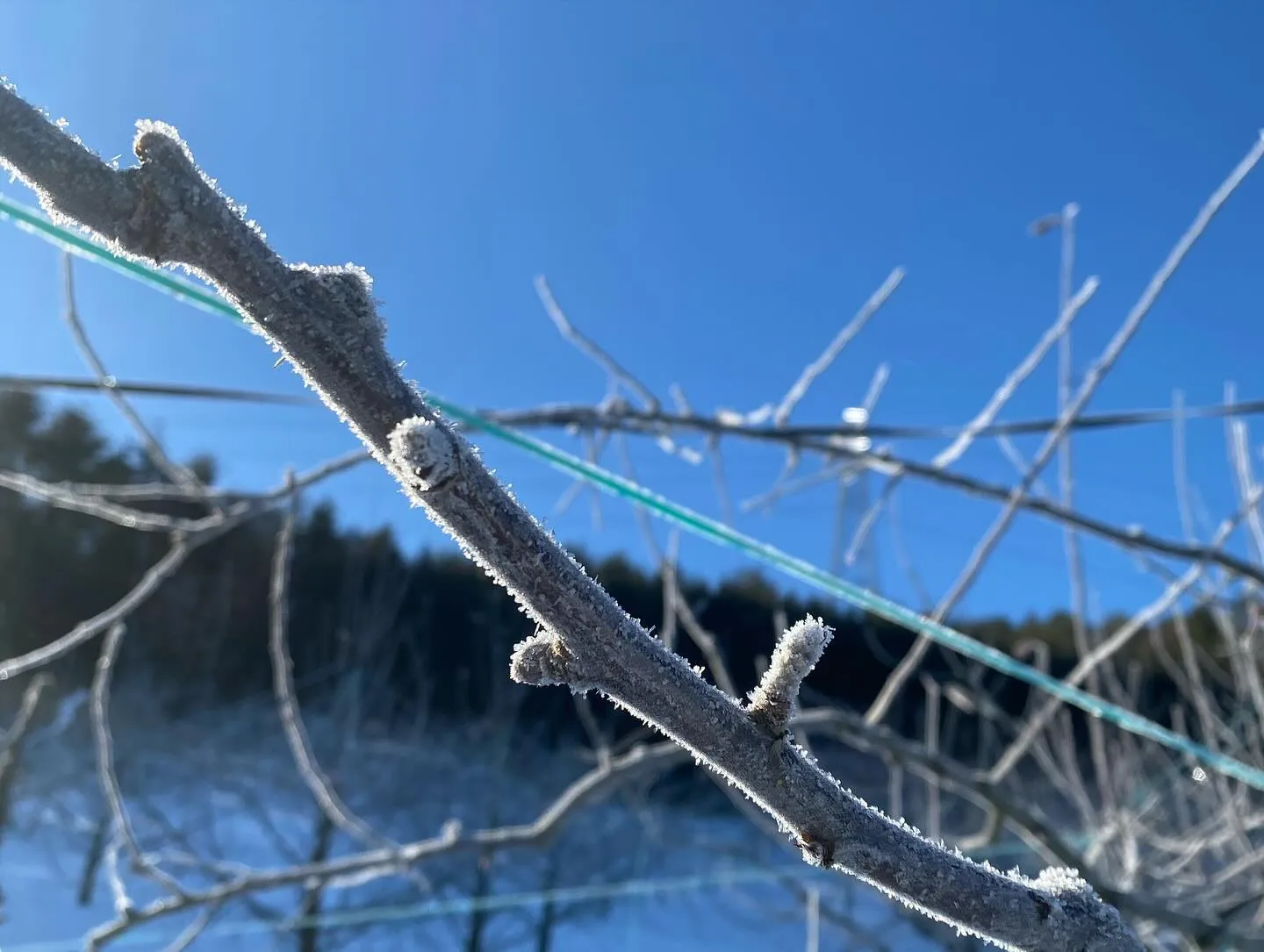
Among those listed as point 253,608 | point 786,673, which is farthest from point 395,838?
point 786,673

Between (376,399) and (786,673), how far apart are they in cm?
9

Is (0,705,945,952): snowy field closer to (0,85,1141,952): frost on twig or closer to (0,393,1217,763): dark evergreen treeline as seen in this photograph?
(0,393,1217,763): dark evergreen treeline

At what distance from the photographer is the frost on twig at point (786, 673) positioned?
0.17 metres

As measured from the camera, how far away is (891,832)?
0.61 ft

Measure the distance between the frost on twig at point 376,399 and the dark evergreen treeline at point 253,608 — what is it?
2834mm

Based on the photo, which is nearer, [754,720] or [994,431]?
[754,720]

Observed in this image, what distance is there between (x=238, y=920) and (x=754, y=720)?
319 centimetres

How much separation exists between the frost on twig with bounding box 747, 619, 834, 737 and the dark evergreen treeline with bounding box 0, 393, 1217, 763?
2.83m

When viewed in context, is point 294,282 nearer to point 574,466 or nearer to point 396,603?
point 574,466

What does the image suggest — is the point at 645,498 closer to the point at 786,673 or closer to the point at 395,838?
the point at 786,673

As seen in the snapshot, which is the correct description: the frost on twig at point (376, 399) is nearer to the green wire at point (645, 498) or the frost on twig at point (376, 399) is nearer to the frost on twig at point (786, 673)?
the frost on twig at point (786, 673)

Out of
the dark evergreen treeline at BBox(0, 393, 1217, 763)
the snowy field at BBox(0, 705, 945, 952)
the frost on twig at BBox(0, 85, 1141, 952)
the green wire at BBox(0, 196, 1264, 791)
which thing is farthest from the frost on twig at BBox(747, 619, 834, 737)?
the dark evergreen treeline at BBox(0, 393, 1217, 763)

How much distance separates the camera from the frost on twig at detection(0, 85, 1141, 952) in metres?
0.14

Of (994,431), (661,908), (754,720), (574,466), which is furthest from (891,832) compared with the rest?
(661,908)
